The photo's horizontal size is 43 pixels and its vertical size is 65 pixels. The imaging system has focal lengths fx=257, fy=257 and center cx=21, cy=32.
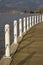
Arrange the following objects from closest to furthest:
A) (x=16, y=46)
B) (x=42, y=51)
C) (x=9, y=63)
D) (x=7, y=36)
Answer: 1. (x=9, y=63)
2. (x=7, y=36)
3. (x=42, y=51)
4. (x=16, y=46)

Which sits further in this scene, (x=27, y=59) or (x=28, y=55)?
(x=28, y=55)

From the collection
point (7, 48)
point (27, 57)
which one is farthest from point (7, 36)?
point (27, 57)

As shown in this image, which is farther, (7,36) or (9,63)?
(7,36)

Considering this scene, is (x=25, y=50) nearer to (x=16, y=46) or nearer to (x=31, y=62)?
(x=16, y=46)

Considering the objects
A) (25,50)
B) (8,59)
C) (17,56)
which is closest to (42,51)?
(25,50)

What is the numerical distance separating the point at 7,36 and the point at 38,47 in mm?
2832

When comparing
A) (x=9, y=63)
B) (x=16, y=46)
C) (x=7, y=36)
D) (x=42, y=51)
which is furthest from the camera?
(x=16, y=46)

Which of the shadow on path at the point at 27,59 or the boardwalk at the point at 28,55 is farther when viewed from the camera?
the boardwalk at the point at 28,55

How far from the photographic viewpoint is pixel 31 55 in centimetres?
1104

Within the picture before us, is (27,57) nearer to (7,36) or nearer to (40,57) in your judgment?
(40,57)

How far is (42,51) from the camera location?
11.8 metres

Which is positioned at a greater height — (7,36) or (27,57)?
(7,36)

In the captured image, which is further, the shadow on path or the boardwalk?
the boardwalk

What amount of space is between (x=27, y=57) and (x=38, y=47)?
2286 mm
